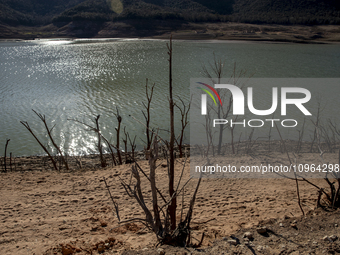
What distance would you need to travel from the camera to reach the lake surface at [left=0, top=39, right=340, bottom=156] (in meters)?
9.34

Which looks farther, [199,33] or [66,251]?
[199,33]

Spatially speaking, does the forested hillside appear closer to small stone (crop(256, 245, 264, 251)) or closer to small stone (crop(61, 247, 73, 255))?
small stone (crop(61, 247, 73, 255))

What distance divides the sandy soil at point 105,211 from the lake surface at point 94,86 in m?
3.56

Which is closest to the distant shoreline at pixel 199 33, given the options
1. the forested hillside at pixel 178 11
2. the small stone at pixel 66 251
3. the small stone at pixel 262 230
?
the forested hillside at pixel 178 11

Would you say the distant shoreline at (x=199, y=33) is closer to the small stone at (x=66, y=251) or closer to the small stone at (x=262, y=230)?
the small stone at (x=262, y=230)

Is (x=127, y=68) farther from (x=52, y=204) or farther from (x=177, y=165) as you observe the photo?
(x=52, y=204)

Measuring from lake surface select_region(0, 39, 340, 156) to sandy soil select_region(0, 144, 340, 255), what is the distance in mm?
3561

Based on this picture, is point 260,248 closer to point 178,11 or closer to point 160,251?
point 160,251

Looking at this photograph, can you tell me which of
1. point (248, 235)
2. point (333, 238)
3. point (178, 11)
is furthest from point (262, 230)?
point (178, 11)

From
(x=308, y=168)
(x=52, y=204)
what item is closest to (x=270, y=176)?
(x=308, y=168)

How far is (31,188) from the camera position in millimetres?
4930

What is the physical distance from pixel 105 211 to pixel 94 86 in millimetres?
11450

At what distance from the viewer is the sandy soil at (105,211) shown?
10.2 ft

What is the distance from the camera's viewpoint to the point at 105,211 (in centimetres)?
390
